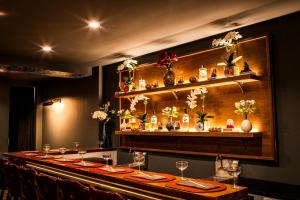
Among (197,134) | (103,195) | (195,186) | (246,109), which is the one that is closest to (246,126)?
(246,109)

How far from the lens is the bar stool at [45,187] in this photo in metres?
2.85

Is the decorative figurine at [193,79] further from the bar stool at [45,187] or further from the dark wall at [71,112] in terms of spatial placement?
the dark wall at [71,112]

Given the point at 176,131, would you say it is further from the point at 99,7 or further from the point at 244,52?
the point at 99,7

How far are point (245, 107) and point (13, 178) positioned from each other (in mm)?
3024

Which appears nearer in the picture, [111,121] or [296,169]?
[296,169]

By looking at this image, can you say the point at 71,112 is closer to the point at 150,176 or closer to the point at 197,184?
the point at 150,176

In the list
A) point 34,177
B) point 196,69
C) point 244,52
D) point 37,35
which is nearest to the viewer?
point 34,177

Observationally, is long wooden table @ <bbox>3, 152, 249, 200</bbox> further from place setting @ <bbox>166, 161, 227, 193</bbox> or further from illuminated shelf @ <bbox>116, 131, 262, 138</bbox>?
illuminated shelf @ <bbox>116, 131, 262, 138</bbox>

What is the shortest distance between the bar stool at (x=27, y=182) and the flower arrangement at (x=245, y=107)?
252 cm

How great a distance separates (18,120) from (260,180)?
712 centimetres

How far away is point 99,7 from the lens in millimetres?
3234

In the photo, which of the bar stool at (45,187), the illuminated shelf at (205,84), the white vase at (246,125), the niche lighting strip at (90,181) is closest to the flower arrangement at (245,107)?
the white vase at (246,125)

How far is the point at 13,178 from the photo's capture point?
368 centimetres

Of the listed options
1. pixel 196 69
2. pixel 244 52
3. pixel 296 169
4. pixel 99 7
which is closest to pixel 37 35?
pixel 99 7
